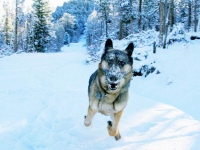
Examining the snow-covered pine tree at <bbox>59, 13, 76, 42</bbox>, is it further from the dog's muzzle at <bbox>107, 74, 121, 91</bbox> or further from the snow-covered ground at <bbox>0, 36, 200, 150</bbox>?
the dog's muzzle at <bbox>107, 74, 121, 91</bbox>

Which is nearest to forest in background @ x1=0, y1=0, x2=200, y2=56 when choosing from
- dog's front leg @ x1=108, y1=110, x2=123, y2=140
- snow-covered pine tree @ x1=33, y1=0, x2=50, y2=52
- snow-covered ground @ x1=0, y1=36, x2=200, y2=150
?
snow-covered pine tree @ x1=33, y1=0, x2=50, y2=52

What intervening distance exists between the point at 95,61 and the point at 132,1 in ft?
58.2

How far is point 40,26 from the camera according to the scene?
40.1 metres

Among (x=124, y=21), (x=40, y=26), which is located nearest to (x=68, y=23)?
(x=40, y=26)

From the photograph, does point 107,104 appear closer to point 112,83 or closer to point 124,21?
point 112,83

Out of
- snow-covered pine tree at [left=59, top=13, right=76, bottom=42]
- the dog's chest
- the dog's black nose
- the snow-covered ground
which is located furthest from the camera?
snow-covered pine tree at [left=59, top=13, right=76, bottom=42]

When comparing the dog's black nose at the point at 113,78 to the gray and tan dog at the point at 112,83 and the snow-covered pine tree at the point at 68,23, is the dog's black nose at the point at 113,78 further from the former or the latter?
the snow-covered pine tree at the point at 68,23

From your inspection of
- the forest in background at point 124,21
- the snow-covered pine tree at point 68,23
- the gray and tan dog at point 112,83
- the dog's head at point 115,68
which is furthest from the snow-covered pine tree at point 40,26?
the snow-covered pine tree at point 68,23

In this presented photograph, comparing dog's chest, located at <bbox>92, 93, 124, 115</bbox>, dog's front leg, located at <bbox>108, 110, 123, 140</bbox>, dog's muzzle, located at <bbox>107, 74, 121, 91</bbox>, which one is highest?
dog's muzzle, located at <bbox>107, 74, 121, 91</bbox>

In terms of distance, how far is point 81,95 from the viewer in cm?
945

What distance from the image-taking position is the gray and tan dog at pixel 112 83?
3716 millimetres

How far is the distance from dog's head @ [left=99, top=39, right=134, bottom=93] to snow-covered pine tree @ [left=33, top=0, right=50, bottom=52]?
1492 inches

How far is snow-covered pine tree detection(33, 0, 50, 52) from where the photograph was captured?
4003 centimetres

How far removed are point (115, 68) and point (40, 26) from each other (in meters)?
38.7
